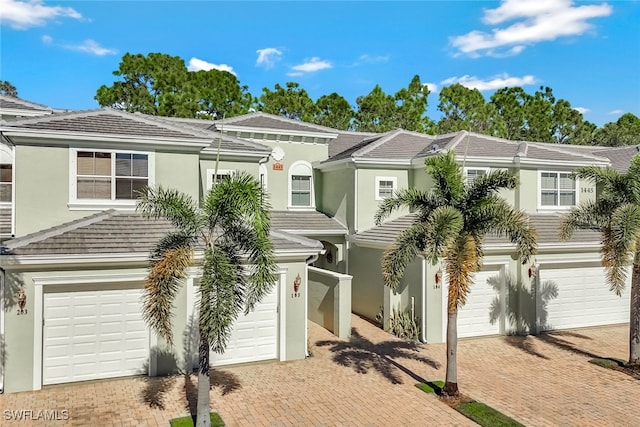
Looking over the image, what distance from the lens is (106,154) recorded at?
13.4m

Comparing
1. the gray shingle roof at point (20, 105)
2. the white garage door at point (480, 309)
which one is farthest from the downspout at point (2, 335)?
the white garage door at point (480, 309)

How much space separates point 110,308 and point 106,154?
4800mm

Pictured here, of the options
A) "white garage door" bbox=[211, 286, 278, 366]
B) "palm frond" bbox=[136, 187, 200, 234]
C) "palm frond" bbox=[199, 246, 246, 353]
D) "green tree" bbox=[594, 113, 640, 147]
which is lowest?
Result: "white garage door" bbox=[211, 286, 278, 366]

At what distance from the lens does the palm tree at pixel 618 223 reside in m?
11.7

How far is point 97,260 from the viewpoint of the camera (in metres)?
10.9

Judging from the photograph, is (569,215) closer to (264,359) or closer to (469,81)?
(264,359)

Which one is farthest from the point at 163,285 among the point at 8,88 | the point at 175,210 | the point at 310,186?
the point at 8,88

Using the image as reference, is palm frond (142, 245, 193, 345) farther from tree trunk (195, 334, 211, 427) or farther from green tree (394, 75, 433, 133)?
green tree (394, 75, 433, 133)

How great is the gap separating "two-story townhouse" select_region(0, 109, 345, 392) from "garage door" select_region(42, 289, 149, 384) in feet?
0.08

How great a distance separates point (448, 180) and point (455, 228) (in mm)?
1311

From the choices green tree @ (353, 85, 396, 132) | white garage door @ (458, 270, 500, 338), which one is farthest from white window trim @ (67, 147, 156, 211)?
green tree @ (353, 85, 396, 132)

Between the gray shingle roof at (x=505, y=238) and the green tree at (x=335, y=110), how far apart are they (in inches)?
1140

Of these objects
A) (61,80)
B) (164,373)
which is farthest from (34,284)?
(61,80)

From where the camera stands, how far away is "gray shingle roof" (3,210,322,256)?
10.7 metres
